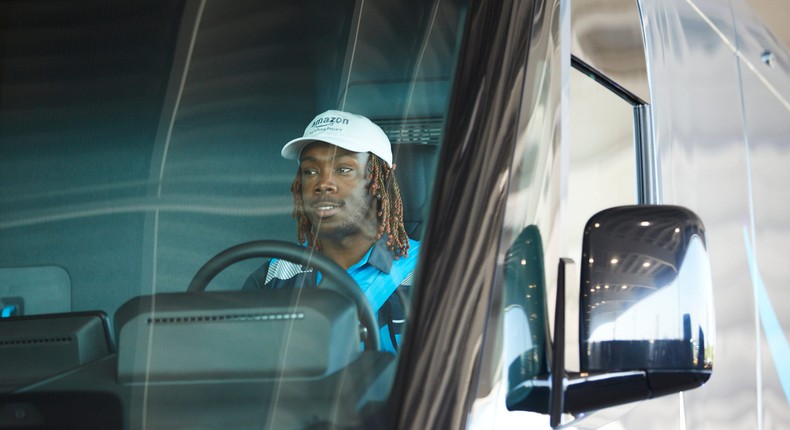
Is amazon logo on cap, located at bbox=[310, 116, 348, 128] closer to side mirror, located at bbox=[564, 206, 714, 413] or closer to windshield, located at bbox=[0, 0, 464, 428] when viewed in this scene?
windshield, located at bbox=[0, 0, 464, 428]

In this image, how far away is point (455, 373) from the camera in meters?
1.05

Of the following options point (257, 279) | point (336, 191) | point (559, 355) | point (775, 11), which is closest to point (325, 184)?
point (336, 191)

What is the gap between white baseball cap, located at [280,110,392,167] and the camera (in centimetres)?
101

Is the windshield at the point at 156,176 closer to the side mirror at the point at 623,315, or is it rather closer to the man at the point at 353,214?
the man at the point at 353,214

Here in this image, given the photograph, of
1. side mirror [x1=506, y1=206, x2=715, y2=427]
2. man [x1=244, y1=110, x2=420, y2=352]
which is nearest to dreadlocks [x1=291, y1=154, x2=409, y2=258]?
man [x1=244, y1=110, x2=420, y2=352]

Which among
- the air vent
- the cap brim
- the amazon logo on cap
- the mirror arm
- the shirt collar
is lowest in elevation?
the mirror arm

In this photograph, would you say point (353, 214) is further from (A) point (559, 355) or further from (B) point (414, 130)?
(A) point (559, 355)

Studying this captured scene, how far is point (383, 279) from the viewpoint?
108 cm

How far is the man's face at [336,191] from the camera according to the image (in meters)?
1.01

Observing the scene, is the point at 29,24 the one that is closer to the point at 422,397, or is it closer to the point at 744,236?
the point at 422,397

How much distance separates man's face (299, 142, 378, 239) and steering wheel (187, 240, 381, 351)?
0.03m

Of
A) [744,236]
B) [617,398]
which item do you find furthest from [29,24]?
[744,236]

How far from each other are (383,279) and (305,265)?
109 millimetres

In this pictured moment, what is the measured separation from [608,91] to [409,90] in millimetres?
561
